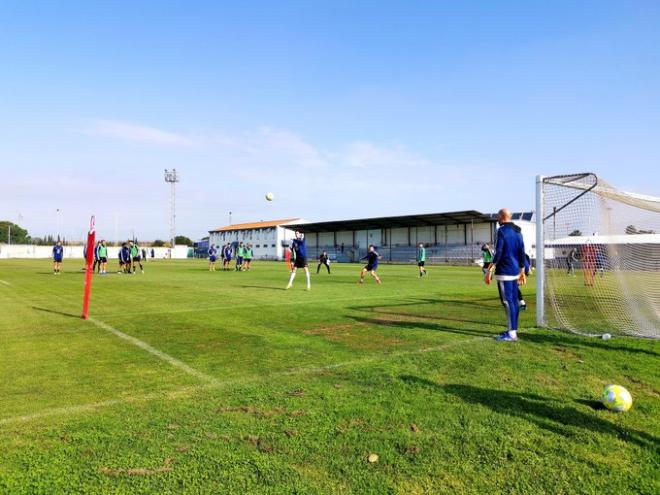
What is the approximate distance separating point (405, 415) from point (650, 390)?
2.94 m

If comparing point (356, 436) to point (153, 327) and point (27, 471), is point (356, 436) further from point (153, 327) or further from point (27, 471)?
point (153, 327)

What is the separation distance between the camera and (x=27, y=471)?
3.17 meters

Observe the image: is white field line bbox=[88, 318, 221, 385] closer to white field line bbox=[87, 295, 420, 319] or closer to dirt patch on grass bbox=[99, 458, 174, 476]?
white field line bbox=[87, 295, 420, 319]

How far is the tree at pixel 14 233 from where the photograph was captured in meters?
109

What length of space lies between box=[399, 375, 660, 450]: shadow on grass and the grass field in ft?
0.07

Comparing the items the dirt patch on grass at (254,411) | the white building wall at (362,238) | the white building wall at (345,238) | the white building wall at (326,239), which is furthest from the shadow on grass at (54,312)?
the white building wall at (326,239)

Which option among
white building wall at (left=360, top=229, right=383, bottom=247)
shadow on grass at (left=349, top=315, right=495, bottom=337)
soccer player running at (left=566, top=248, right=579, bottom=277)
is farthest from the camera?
white building wall at (left=360, top=229, right=383, bottom=247)

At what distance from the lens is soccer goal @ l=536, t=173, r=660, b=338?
8.85 m

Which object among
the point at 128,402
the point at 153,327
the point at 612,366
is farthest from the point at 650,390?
the point at 153,327

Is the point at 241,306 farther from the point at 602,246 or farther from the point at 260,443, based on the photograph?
the point at 602,246

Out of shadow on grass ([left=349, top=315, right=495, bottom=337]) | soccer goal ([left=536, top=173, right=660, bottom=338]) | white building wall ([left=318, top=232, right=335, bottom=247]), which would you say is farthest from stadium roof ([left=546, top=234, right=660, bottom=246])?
white building wall ([left=318, top=232, right=335, bottom=247])

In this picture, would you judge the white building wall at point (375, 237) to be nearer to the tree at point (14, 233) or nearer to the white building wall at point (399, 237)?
the white building wall at point (399, 237)

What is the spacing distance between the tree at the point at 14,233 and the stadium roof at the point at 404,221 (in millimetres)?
77446

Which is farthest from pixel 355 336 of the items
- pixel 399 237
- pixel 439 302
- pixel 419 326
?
pixel 399 237
